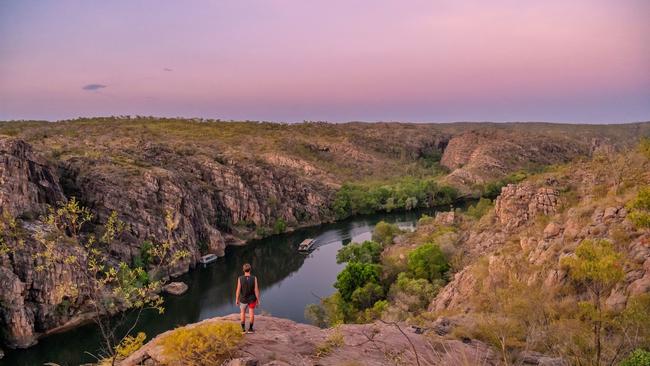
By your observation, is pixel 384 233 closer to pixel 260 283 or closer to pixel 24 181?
pixel 260 283

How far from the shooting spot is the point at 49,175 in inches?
2446

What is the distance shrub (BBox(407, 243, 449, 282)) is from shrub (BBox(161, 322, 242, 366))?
32.7 m

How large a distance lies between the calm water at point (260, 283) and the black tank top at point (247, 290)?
2135cm

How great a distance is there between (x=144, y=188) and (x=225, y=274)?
72.9ft

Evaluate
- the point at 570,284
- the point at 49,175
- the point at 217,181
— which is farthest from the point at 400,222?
the point at 570,284

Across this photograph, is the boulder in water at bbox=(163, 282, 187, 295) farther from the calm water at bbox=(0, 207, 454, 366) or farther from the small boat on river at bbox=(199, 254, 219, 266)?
the small boat on river at bbox=(199, 254, 219, 266)

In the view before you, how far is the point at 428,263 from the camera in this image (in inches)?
1618

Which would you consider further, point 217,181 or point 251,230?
point 217,181

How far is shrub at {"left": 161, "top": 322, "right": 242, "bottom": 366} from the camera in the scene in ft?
28.8

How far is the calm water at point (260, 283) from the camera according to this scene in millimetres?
41375

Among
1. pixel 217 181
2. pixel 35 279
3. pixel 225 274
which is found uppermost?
pixel 217 181

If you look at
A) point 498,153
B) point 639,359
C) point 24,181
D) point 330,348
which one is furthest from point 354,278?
point 498,153

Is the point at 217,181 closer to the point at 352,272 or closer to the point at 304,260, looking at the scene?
the point at 304,260

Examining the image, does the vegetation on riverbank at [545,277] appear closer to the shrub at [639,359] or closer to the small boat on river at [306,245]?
the shrub at [639,359]
